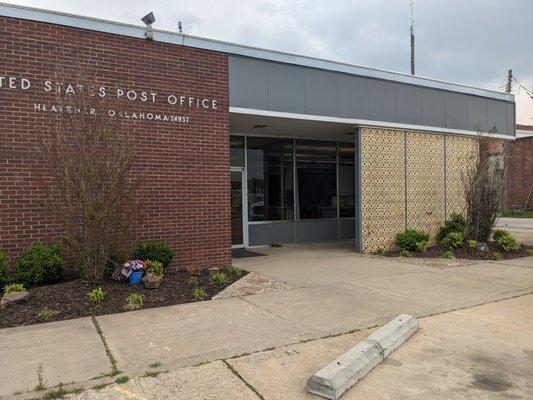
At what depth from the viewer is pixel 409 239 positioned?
11945 millimetres

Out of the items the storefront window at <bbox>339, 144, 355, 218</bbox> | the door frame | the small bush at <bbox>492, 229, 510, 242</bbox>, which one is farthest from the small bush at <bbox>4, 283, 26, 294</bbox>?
the small bush at <bbox>492, 229, 510, 242</bbox>

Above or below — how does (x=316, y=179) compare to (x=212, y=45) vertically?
below

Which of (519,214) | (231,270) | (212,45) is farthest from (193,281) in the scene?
(519,214)

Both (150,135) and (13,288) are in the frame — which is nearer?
(13,288)

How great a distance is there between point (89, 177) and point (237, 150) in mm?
6812

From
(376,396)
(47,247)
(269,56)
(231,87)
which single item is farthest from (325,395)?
(269,56)

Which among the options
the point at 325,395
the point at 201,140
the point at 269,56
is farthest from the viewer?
the point at 269,56

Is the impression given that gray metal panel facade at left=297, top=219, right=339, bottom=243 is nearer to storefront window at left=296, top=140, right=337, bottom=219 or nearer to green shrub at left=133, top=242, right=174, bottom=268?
storefront window at left=296, top=140, right=337, bottom=219

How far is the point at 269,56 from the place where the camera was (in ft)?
33.8

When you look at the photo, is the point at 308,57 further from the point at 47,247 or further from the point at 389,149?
the point at 47,247

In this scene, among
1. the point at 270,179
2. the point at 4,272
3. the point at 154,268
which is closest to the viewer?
the point at 4,272

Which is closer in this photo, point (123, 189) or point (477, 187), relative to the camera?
point (123, 189)

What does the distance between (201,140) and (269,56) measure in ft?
8.64

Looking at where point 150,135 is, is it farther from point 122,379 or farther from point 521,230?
point 521,230
